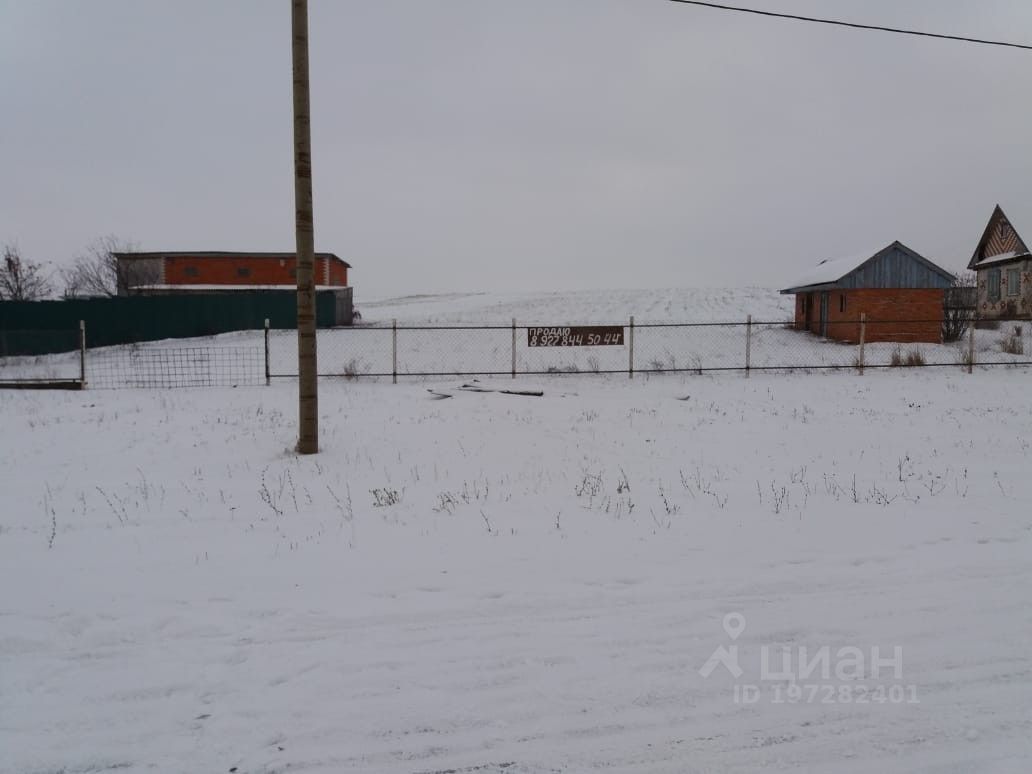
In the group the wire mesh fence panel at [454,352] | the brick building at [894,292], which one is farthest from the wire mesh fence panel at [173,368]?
the brick building at [894,292]

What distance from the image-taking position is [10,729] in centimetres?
302

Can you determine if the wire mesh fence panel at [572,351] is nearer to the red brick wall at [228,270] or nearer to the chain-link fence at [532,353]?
the chain-link fence at [532,353]

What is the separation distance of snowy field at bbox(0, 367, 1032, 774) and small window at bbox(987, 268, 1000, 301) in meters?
33.8

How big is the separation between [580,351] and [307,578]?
23000 millimetres

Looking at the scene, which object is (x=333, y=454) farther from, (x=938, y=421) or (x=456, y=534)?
(x=938, y=421)

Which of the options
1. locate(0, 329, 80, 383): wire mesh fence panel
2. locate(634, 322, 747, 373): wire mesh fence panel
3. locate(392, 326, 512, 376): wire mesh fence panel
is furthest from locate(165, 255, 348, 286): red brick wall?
locate(634, 322, 747, 373): wire mesh fence panel

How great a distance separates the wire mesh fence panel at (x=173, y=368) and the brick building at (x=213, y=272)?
1240cm

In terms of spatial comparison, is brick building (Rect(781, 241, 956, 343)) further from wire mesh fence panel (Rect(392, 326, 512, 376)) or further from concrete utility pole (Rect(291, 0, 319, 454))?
concrete utility pole (Rect(291, 0, 319, 454))

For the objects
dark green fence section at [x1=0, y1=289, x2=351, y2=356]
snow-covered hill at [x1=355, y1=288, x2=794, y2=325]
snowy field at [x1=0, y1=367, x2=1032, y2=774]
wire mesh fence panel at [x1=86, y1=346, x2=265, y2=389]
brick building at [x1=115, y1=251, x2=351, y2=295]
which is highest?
brick building at [x1=115, y1=251, x2=351, y2=295]

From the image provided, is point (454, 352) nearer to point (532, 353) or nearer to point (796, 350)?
point (532, 353)

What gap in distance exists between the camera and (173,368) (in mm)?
21016

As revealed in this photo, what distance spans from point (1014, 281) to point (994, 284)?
7.20 feet

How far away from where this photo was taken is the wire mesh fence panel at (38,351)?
20.5 metres

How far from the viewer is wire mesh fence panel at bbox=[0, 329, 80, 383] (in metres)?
20.5
